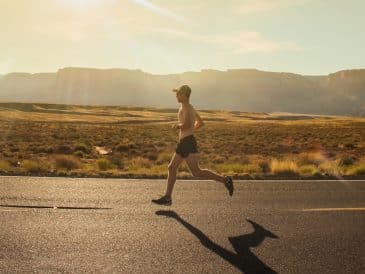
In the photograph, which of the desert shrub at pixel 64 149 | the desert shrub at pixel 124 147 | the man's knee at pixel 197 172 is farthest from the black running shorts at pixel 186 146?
the desert shrub at pixel 124 147

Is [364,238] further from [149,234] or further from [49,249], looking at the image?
[49,249]

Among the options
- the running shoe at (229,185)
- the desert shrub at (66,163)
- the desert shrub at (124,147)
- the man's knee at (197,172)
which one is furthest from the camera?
the desert shrub at (124,147)

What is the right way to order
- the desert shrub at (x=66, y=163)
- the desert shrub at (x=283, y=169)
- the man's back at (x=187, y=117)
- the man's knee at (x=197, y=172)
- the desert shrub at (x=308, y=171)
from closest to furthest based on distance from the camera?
the man's back at (x=187, y=117) < the man's knee at (x=197, y=172) < the desert shrub at (x=308, y=171) < the desert shrub at (x=283, y=169) < the desert shrub at (x=66, y=163)

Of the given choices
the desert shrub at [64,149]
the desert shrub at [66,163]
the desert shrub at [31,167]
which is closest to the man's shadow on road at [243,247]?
the desert shrub at [31,167]

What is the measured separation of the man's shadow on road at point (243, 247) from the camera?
5039mm

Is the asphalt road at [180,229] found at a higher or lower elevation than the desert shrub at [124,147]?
higher

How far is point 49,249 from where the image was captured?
547 cm

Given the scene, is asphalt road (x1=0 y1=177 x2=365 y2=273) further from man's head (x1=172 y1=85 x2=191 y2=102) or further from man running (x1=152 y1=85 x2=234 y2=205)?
man's head (x1=172 y1=85 x2=191 y2=102)

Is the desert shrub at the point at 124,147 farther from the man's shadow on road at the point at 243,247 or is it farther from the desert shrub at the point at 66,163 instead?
the man's shadow on road at the point at 243,247

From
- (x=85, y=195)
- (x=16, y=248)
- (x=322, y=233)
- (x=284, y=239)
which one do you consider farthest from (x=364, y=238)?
(x=85, y=195)

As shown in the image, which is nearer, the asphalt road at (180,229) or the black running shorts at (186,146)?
the asphalt road at (180,229)

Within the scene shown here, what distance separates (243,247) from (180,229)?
1006mm

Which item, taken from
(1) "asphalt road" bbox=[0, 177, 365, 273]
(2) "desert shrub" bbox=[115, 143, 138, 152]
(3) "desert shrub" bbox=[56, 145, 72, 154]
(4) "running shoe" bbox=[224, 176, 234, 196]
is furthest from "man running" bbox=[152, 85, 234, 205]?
(2) "desert shrub" bbox=[115, 143, 138, 152]

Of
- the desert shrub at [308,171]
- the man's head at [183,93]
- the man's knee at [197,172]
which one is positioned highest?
the man's head at [183,93]
